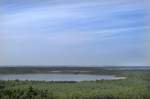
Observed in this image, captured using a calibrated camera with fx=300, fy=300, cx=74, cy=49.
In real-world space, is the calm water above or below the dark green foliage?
above

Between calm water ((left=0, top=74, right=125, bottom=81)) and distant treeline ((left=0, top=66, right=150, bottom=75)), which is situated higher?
distant treeline ((left=0, top=66, right=150, bottom=75))

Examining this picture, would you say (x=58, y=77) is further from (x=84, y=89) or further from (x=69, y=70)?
(x=84, y=89)

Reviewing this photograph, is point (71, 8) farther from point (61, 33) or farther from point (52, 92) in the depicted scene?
point (52, 92)

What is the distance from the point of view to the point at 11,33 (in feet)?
8.80

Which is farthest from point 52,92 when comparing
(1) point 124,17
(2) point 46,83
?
(1) point 124,17

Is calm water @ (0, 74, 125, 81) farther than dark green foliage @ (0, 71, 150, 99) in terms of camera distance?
Yes

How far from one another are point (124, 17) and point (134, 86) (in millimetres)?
567

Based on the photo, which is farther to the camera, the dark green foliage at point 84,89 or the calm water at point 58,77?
the calm water at point 58,77

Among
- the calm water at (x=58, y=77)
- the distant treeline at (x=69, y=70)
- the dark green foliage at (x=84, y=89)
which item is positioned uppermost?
the distant treeline at (x=69, y=70)

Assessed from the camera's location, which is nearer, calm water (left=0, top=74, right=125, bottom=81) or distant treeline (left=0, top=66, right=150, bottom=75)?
distant treeline (left=0, top=66, right=150, bottom=75)

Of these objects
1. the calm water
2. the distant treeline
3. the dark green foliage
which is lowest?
the dark green foliage

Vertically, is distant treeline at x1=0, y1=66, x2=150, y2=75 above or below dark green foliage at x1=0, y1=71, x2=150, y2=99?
above

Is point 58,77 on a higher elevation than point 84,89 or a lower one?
higher

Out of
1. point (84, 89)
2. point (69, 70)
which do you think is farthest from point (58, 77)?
point (84, 89)
